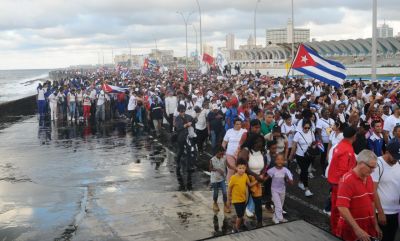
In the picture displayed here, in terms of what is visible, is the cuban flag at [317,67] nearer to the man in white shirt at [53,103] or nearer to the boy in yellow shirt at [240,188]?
the boy in yellow shirt at [240,188]

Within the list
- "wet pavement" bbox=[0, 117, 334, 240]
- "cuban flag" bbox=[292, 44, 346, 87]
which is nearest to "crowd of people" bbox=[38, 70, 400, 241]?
"wet pavement" bbox=[0, 117, 334, 240]

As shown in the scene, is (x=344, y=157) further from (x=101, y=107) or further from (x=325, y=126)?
(x=101, y=107)

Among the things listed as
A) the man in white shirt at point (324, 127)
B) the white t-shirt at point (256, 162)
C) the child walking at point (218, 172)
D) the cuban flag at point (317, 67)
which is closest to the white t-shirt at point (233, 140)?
the child walking at point (218, 172)

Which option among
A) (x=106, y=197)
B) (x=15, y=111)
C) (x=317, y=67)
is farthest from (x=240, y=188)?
(x=15, y=111)

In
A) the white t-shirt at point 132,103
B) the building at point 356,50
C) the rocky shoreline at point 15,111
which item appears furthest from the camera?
the building at point 356,50

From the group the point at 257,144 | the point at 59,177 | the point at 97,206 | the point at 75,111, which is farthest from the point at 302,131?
the point at 75,111

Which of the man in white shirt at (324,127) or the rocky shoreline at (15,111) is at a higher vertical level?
the man in white shirt at (324,127)

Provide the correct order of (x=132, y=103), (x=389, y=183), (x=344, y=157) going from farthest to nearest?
(x=132, y=103) → (x=344, y=157) → (x=389, y=183)

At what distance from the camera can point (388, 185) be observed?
217 inches

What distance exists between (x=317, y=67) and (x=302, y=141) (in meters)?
5.62

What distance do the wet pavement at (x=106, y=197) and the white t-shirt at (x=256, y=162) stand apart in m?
0.89

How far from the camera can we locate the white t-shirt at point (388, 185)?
5508mm

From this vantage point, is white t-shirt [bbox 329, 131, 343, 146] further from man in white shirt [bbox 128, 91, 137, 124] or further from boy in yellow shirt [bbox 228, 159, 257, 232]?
man in white shirt [bbox 128, 91, 137, 124]

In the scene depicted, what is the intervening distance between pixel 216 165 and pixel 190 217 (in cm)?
96
